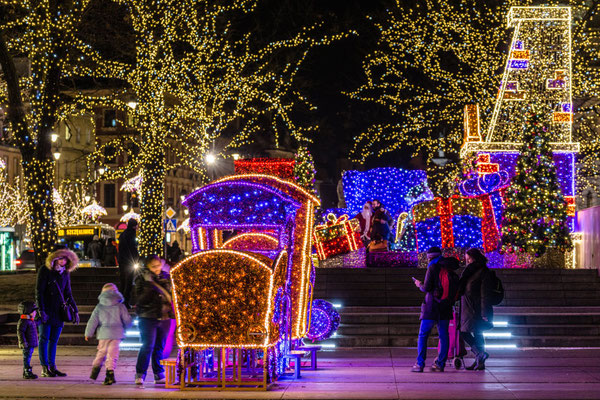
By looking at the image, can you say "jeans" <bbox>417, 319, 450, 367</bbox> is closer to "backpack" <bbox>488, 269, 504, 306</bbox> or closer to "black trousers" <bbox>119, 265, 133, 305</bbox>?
"backpack" <bbox>488, 269, 504, 306</bbox>

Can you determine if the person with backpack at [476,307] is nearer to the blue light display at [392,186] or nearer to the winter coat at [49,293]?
the winter coat at [49,293]

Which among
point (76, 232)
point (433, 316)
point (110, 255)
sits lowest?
point (76, 232)

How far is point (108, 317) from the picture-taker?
12539mm

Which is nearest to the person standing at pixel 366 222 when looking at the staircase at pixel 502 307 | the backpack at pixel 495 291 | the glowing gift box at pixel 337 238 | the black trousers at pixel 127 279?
the glowing gift box at pixel 337 238

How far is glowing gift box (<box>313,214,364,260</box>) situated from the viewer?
27297 mm

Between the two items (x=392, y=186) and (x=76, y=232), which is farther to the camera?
(x=76, y=232)

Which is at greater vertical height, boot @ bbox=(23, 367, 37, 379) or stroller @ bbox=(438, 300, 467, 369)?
stroller @ bbox=(438, 300, 467, 369)

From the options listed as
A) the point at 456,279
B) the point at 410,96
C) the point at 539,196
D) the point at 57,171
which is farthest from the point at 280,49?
the point at 57,171

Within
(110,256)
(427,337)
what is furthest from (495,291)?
(110,256)

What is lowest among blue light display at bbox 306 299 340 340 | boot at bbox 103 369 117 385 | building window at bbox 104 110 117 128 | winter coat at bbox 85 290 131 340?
boot at bbox 103 369 117 385

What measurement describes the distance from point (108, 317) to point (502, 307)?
10511mm

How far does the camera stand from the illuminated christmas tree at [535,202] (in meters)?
24.7

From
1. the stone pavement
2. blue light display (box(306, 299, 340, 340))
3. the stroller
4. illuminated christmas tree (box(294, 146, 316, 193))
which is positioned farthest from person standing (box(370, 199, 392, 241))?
illuminated christmas tree (box(294, 146, 316, 193))

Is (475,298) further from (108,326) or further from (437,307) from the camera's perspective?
(108,326)
